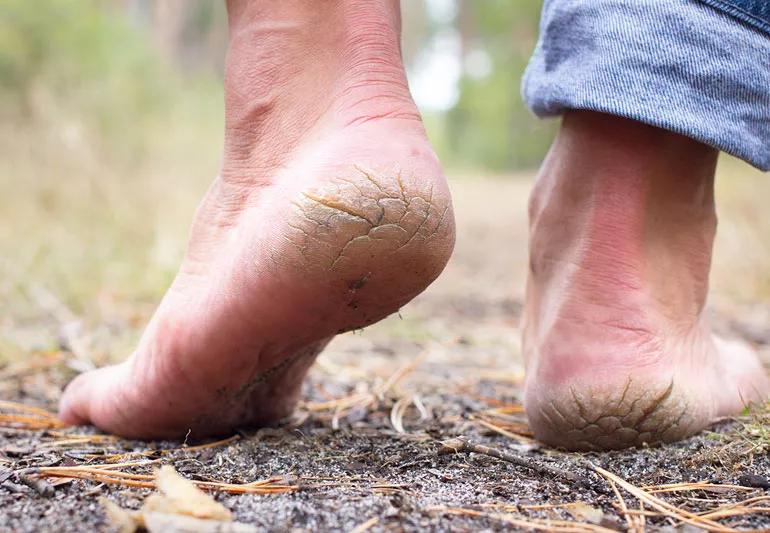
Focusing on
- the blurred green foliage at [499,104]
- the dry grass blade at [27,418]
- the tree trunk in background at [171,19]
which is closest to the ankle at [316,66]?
the dry grass blade at [27,418]

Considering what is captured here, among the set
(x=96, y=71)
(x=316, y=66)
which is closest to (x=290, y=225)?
(x=316, y=66)

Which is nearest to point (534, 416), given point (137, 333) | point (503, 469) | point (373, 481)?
point (503, 469)

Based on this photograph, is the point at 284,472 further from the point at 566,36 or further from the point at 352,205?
the point at 566,36

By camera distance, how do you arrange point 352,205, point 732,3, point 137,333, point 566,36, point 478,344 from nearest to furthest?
1. point 352,205
2. point 732,3
3. point 566,36
4. point 137,333
5. point 478,344

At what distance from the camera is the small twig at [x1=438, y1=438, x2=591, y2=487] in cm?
78

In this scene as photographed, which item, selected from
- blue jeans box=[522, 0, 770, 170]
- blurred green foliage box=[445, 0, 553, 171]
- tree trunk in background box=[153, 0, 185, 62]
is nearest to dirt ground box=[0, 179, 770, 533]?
blue jeans box=[522, 0, 770, 170]

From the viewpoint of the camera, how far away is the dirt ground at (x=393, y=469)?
65 centimetres

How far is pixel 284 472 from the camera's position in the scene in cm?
80

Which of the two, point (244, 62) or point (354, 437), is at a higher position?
point (244, 62)

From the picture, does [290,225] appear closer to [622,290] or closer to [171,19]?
[622,290]

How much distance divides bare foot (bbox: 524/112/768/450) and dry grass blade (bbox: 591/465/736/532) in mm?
132

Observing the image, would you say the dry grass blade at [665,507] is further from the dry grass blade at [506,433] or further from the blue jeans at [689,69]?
the blue jeans at [689,69]

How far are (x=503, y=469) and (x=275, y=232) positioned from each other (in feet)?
1.16

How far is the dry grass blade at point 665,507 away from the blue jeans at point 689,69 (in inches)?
15.5
